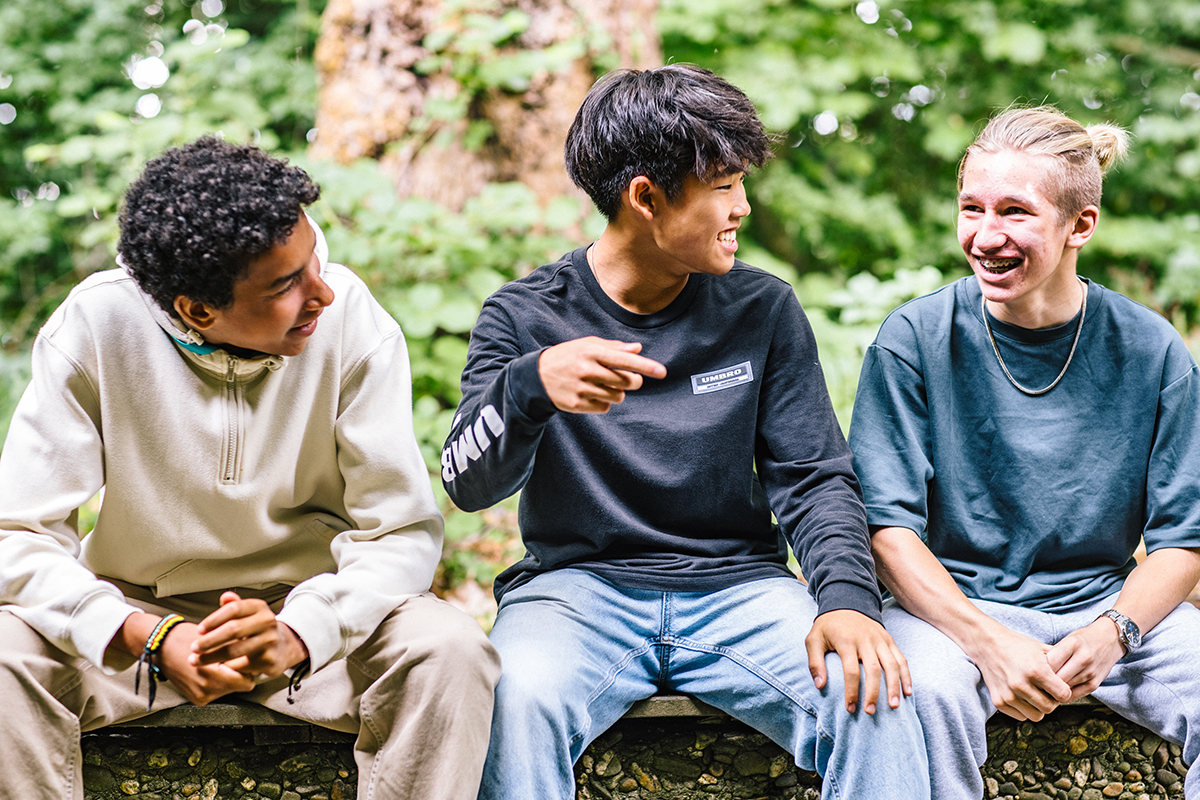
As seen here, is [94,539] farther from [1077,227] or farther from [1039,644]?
[1077,227]

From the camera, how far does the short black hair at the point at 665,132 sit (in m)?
1.74

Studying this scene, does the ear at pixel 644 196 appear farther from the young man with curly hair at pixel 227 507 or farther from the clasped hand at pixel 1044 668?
the clasped hand at pixel 1044 668

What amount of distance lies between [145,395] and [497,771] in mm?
845

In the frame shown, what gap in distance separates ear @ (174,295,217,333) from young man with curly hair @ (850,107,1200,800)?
3.93ft

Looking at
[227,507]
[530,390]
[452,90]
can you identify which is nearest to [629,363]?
[530,390]

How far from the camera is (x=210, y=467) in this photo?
1.66 m

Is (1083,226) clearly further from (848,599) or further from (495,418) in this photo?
(495,418)

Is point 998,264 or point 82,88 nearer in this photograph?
point 998,264

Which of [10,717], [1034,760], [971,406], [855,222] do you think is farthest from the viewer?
[855,222]

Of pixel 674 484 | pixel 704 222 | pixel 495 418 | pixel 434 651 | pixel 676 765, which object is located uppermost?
pixel 704 222

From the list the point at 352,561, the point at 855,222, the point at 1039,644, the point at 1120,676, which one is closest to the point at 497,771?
the point at 352,561

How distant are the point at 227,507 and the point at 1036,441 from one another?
4.93ft

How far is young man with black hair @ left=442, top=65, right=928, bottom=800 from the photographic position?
1583mm

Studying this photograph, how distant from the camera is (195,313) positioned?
157 centimetres
